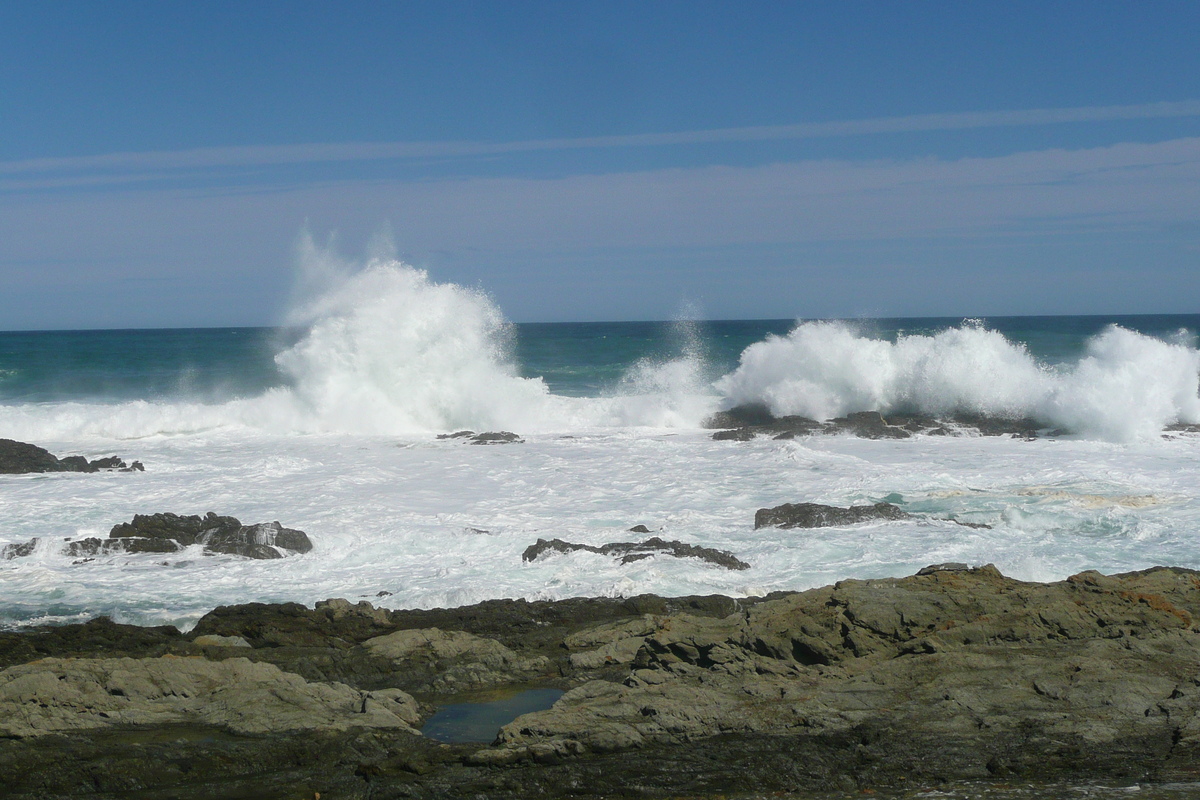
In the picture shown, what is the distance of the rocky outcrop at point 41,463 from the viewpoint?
19.1m

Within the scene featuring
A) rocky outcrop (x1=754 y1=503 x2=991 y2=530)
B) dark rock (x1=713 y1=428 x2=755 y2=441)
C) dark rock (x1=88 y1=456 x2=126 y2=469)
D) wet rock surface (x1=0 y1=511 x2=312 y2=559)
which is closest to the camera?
wet rock surface (x1=0 y1=511 x2=312 y2=559)

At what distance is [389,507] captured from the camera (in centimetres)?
1594

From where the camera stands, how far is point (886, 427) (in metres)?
24.4

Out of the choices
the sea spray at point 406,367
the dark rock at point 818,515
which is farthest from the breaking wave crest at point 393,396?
the dark rock at point 818,515

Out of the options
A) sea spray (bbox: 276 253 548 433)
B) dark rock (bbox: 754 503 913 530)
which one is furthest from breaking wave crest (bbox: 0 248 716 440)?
dark rock (bbox: 754 503 913 530)

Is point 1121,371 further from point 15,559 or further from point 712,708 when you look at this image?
point 15,559

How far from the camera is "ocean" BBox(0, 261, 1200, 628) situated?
11820 mm

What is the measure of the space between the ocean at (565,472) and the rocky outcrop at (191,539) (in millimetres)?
269

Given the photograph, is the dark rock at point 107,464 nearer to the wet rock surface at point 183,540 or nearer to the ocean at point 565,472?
the ocean at point 565,472

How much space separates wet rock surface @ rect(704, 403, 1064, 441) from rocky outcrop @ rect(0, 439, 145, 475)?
13.1m

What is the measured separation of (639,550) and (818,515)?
3.06 m

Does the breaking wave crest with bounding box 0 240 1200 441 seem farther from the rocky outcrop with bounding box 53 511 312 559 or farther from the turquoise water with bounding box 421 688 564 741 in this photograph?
the turquoise water with bounding box 421 688 564 741

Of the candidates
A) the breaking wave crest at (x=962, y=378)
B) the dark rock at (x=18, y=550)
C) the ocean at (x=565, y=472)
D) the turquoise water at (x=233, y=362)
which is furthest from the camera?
the turquoise water at (x=233, y=362)

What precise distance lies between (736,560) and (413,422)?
55.1 feet
